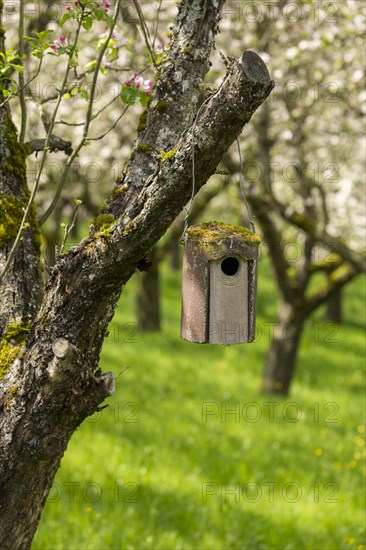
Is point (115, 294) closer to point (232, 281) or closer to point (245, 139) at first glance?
point (232, 281)

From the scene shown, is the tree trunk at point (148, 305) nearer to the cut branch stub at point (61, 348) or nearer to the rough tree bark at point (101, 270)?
the rough tree bark at point (101, 270)

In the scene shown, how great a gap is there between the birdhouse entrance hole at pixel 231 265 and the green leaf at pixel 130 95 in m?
0.90

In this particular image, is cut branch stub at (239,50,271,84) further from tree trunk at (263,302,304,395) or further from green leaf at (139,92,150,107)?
tree trunk at (263,302,304,395)

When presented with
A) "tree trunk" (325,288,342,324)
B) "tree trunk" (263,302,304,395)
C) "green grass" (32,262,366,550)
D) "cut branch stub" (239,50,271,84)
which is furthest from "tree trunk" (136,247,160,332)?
"cut branch stub" (239,50,271,84)

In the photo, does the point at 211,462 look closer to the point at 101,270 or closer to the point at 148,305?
the point at 101,270

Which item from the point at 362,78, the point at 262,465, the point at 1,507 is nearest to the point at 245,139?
the point at 362,78

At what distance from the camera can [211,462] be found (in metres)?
7.65

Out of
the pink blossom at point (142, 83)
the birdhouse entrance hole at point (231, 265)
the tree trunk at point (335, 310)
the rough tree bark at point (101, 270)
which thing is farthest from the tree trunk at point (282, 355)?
the rough tree bark at point (101, 270)

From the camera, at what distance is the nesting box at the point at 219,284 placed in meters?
3.35

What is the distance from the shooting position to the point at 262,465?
25.5 ft

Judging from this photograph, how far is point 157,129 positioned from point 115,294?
84 cm

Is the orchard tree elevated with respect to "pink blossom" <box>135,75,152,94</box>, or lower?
elevated

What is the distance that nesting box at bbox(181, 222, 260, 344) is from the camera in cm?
335

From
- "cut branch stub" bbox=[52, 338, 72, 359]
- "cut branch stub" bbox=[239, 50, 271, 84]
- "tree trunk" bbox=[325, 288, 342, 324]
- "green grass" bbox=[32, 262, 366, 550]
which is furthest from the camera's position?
"tree trunk" bbox=[325, 288, 342, 324]
